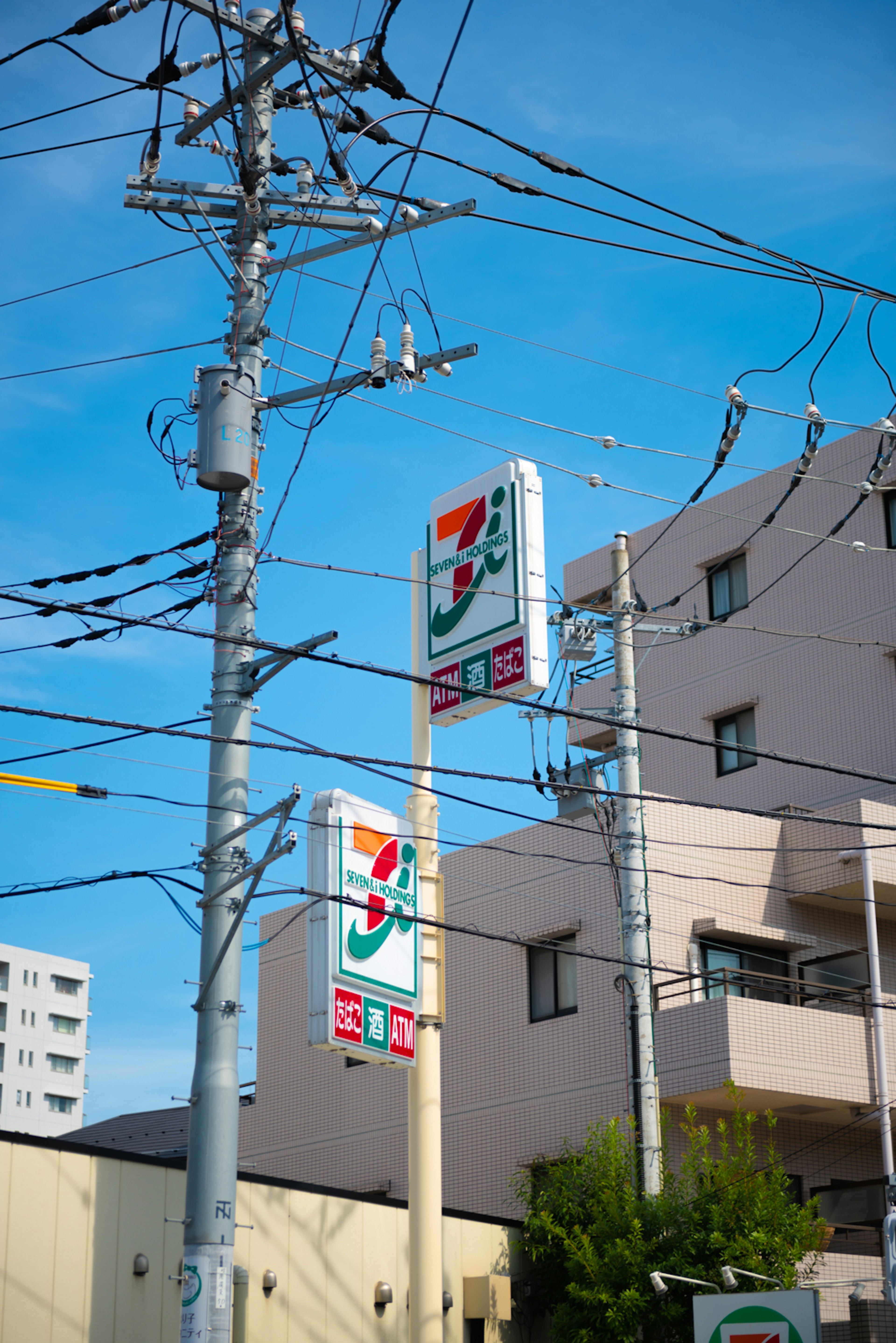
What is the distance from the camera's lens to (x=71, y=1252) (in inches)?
600

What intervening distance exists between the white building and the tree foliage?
294ft

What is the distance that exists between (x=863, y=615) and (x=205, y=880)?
69.2 ft

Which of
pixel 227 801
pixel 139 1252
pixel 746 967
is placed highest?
pixel 746 967

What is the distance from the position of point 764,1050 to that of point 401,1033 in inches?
326

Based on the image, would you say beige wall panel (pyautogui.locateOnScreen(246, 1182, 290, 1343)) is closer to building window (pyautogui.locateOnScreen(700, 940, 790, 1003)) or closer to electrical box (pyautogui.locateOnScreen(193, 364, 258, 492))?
electrical box (pyautogui.locateOnScreen(193, 364, 258, 492))

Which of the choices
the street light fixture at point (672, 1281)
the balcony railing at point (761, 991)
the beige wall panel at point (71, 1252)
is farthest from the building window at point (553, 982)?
the beige wall panel at point (71, 1252)

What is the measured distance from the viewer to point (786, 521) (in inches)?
1314

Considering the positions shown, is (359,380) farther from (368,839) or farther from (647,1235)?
(647,1235)

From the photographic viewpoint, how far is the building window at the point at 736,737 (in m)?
32.9

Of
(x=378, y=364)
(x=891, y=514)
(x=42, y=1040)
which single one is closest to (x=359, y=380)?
(x=378, y=364)

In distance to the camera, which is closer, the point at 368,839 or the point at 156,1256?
the point at 156,1256

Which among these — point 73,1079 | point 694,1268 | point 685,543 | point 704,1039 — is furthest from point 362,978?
point 73,1079

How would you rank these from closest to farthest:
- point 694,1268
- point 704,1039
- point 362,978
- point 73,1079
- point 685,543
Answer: point 362,978, point 694,1268, point 704,1039, point 685,543, point 73,1079

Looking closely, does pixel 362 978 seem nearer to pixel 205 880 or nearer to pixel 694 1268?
pixel 205 880
